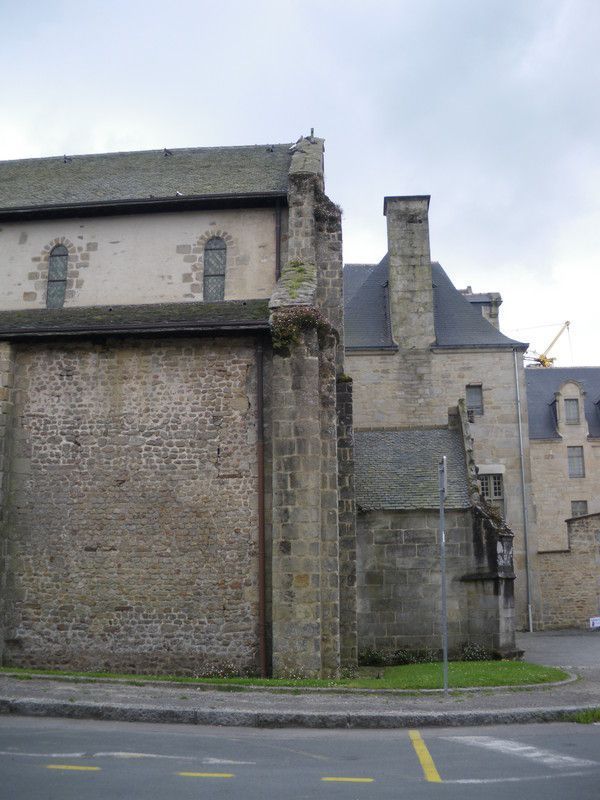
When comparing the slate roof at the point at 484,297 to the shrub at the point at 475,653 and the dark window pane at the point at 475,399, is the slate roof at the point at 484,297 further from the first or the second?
the shrub at the point at 475,653

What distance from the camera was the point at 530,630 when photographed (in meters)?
27.3

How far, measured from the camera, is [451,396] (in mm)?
28297

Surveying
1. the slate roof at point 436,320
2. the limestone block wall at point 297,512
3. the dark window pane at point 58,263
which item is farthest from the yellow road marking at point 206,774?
the slate roof at point 436,320

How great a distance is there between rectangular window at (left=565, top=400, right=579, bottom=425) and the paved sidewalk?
27325 millimetres

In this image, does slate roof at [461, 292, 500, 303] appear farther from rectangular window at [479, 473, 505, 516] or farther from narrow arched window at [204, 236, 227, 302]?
narrow arched window at [204, 236, 227, 302]

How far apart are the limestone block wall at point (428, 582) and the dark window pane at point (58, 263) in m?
8.15

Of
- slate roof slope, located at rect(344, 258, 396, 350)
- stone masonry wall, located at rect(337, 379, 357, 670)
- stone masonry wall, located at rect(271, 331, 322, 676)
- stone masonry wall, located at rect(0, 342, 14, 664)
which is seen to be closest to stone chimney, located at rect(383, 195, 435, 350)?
slate roof slope, located at rect(344, 258, 396, 350)

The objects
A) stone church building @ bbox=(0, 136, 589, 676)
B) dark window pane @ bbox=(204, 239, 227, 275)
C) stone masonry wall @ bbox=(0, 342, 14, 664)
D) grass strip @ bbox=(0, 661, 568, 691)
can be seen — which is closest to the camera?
grass strip @ bbox=(0, 661, 568, 691)

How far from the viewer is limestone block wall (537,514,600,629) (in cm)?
2814

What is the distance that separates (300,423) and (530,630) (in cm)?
1644

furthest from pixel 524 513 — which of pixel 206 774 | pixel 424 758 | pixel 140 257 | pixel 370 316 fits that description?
pixel 206 774

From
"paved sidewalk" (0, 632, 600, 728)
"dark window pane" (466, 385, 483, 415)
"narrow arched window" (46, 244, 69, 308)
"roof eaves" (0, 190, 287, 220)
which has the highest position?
"roof eaves" (0, 190, 287, 220)

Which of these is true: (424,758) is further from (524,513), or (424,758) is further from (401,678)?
(524,513)

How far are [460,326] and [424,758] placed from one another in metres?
22.7
